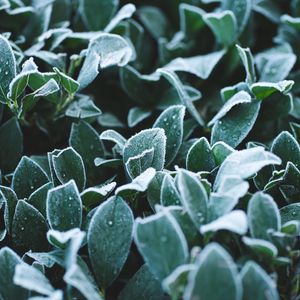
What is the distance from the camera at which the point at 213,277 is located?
804mm

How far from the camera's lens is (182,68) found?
137 cm

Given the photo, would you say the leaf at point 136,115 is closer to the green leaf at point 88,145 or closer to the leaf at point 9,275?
the green leaf at point 88,145

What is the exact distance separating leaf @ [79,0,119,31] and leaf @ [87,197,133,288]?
0.65 meters

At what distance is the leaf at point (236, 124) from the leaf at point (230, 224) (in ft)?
1.13

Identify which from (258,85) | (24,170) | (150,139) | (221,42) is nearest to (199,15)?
(221,42)

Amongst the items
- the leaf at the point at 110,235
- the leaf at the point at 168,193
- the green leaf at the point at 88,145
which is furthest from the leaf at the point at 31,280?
the green leaf at the point at 88,145

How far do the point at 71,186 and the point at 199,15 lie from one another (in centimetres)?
70

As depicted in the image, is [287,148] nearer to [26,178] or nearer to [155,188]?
[155,188]

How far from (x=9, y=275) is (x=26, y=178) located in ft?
0.80

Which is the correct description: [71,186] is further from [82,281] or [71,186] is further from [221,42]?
[221,42]

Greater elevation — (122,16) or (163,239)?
(122,16)

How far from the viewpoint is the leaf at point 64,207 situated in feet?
3.33

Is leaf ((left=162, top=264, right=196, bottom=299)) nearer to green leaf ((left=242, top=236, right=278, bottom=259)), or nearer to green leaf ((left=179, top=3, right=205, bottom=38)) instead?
green leaf ((left=242, top=236, right=278, bottom=259))

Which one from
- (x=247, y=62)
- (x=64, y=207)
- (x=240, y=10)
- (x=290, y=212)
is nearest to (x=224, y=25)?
(x=240, y=10)
